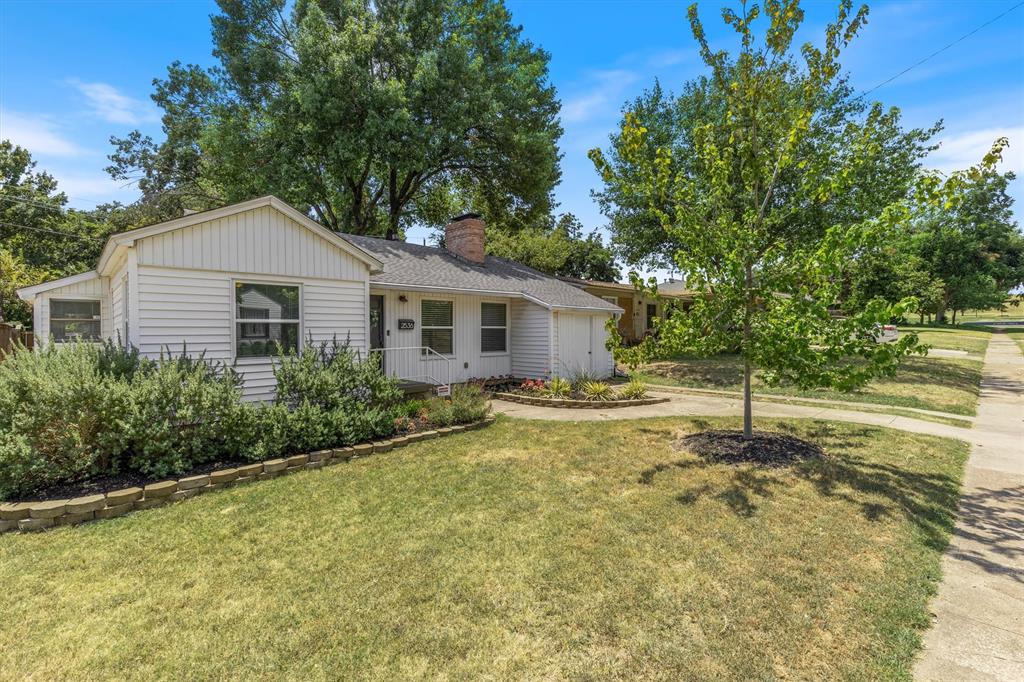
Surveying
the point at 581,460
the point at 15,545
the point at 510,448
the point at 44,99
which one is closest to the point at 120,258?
the point at 15,545

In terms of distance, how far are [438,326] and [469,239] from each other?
4373mm

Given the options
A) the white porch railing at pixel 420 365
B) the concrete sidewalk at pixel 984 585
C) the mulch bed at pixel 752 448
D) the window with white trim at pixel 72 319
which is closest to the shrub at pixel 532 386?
the white porch railing at pixel 420 365

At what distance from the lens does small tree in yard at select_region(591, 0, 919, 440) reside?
5102mm

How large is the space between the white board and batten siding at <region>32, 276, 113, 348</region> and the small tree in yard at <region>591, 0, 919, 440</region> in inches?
444

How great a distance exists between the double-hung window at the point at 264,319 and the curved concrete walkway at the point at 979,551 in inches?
178

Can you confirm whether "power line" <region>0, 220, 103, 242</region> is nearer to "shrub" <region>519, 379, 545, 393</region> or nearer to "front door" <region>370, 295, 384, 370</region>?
"front door" <region>370, 295, 384, 370</region>

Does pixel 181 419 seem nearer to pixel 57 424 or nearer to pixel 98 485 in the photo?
pixel 98 485

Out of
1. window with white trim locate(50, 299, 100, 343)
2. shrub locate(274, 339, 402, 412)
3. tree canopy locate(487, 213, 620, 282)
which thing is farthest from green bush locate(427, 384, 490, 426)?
Result: tree canopy locate(487, 213, 620, 282)

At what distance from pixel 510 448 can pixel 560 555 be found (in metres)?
3.14

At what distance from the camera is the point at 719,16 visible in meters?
6.28

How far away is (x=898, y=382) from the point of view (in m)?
13.1

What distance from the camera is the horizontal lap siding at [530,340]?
40.4ft

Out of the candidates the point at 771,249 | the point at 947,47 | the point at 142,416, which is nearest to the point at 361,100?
the point at 142,416

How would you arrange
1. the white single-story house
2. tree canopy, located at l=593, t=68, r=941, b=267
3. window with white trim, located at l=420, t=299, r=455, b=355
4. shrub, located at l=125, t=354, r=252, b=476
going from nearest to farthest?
shrub, located at l=125, t=354, r=252, b=476
the white single-story house
window with white trim, located at l=420, t=299, r=455, b=355
tree canopy, located at l=593, t=68, r=941, b=267
